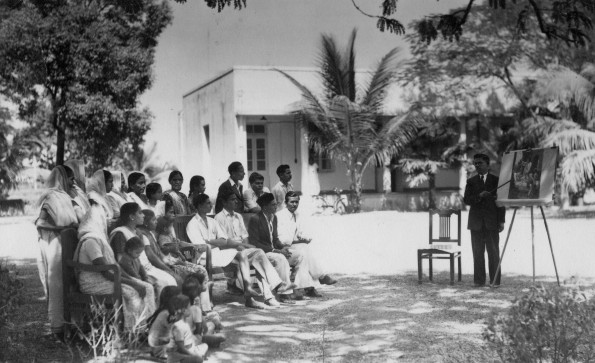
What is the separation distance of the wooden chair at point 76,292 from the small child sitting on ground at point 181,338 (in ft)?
1.89

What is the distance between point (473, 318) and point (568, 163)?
13.3m

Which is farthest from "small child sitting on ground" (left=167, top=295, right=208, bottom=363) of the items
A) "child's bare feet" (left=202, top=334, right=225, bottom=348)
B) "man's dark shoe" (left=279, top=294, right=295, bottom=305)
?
"man's dark shoe" (left=279, top=294, right=295, bottom=305)

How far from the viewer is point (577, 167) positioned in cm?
1886

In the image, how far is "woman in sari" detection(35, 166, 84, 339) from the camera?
20.3 ft

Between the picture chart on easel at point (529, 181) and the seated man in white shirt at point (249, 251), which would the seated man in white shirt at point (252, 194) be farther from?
the picture chart on easel at point (529, 181)

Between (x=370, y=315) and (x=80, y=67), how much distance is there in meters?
15.9

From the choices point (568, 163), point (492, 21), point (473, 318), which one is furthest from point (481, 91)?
point (473, 318)

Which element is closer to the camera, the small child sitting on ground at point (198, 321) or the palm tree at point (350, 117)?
the small child sitting on ground at point (198, 321)

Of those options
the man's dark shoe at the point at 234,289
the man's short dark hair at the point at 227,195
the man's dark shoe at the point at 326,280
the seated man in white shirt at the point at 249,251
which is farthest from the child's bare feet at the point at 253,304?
the man's dark shoe at the point at 326,280

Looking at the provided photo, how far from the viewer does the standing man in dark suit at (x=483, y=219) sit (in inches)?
351

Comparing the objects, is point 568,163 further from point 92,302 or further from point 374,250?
point 92,302

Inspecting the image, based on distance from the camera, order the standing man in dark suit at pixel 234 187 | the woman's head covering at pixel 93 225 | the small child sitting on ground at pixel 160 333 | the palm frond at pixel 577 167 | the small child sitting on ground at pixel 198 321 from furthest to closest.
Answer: the palm frond at pixel 577 167 < the standing man in dark suit at pixel 234 187 < the woman's head covering at pixel 93 225 < the small child sitting on ground at pixel 198 321 < the small child sitting on ground at pixel 160 333

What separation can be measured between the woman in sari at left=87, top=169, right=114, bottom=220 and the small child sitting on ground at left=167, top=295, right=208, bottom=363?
195cm

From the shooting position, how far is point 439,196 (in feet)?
83.6
